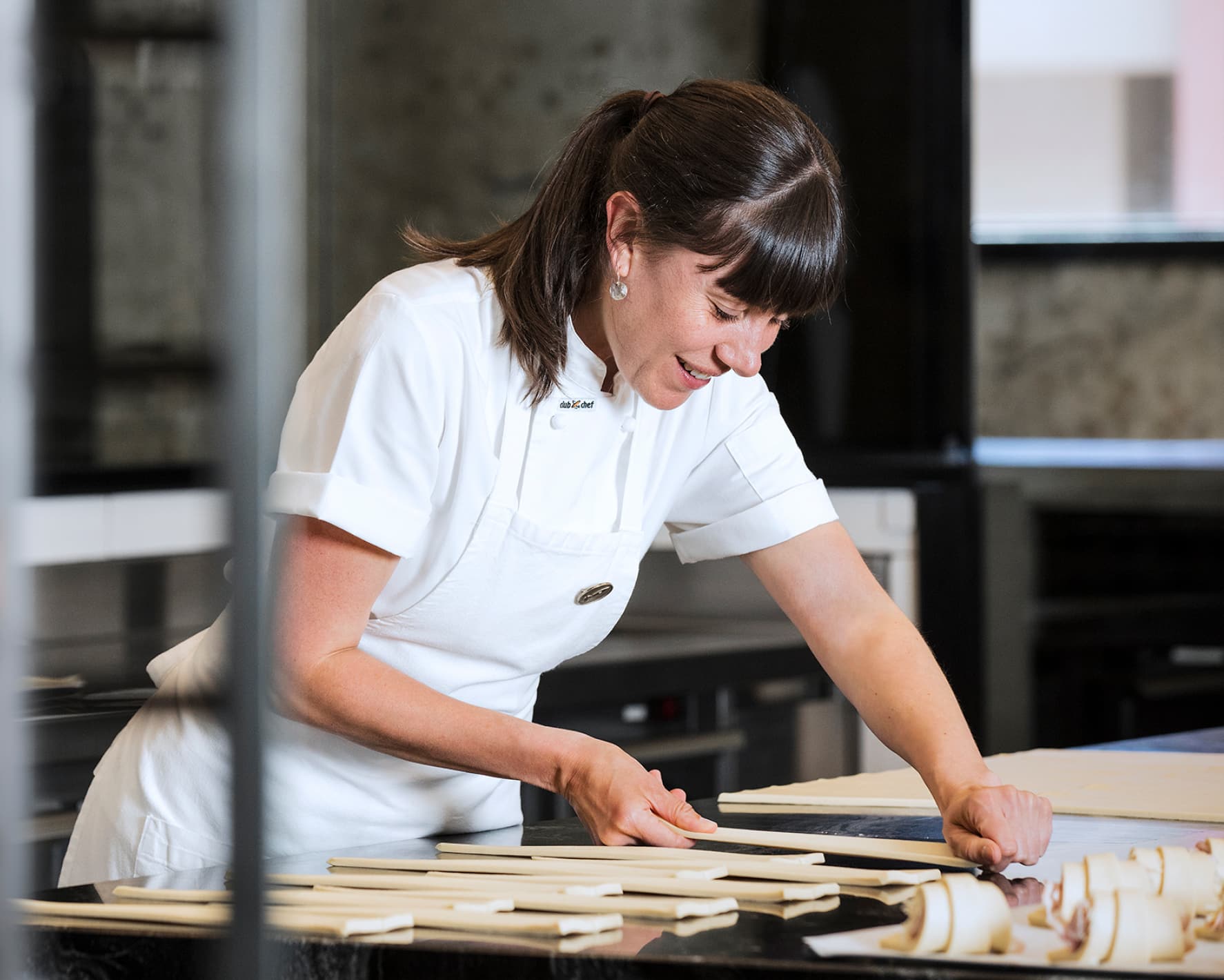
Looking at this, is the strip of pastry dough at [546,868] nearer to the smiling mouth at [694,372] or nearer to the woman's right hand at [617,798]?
the woman's right hand at [617,798]

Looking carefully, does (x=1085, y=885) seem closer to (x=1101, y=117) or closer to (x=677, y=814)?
(x=677, y=814)

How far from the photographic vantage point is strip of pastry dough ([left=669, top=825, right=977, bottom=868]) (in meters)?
1.17

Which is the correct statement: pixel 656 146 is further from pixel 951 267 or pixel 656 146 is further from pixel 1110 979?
pixel 951 267

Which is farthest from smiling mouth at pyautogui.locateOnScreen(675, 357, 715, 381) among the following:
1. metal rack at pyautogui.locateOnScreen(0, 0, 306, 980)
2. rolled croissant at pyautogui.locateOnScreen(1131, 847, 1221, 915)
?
metal rack at pyautogui.locateOnScreen(0, 0, 306, 980)

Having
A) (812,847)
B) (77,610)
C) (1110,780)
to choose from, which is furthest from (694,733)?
(812,847)

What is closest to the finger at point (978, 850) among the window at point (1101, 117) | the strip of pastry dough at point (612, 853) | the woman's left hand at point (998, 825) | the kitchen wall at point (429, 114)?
the woman's left hand at point (998, 825)

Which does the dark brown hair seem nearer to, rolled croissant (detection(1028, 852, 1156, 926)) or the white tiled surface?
rolled croissant (detection(1028, 852, 1156, 926))

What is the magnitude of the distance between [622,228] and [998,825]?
574 millimetres

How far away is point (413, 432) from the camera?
1.29m

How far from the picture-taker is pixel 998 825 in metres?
1.18

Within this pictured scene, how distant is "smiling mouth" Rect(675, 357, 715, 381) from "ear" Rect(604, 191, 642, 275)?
9 cm

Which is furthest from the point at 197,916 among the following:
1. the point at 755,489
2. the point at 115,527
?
the point at 115,527

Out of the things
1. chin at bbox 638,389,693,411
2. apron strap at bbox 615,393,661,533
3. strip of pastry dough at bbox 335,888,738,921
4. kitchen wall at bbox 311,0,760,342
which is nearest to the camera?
strip of pastry dough at bbox 335,888,738,921

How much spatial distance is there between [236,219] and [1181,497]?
309cm
